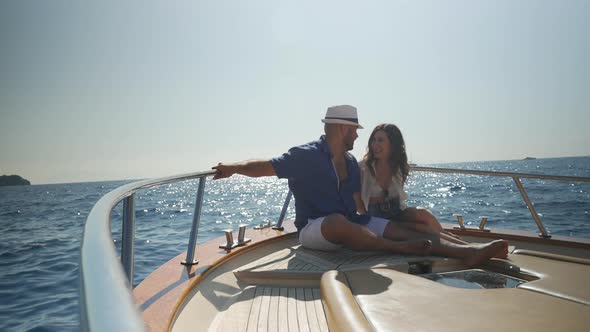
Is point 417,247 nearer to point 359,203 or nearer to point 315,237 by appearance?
point 315,237

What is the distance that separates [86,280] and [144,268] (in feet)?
16.0

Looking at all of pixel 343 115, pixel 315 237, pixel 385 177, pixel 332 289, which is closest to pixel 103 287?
pixel 332 289

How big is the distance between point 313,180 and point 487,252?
1.04 meters

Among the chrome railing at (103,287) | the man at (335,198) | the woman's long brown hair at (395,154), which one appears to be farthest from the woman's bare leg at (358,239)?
the chrome railing at (103,287)

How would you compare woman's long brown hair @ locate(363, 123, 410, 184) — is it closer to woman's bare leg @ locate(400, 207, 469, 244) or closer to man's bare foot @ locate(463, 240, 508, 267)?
woman's bare leg @ locate(400, 207, 469, 244)

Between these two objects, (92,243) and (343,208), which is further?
(343,208)

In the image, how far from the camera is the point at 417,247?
2.12m

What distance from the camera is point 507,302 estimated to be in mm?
1297

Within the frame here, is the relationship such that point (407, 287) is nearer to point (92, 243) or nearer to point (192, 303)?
point (192, 303)

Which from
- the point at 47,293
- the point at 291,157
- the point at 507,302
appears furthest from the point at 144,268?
the point at 507,302

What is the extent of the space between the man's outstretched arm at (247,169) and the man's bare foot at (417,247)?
2.90 ft

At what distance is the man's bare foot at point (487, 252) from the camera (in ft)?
6.40

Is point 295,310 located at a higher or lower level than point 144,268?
higher

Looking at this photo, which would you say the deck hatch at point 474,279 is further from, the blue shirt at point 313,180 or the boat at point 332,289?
the blue shirt at point 313,180
